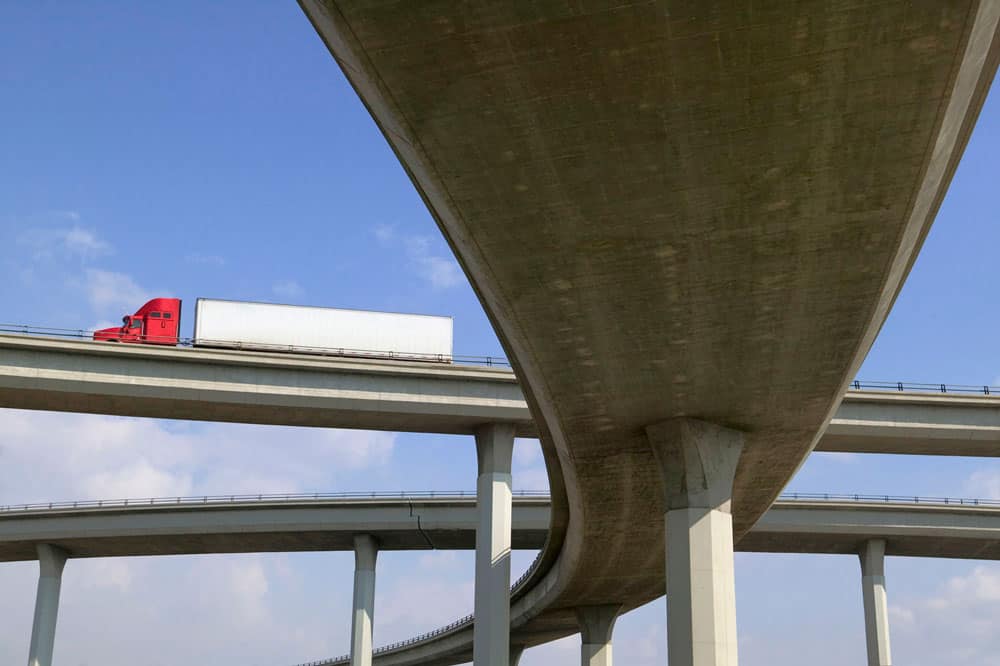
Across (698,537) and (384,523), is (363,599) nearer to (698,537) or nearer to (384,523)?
(384,523)

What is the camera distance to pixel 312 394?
139 ft

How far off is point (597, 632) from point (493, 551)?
18068mm

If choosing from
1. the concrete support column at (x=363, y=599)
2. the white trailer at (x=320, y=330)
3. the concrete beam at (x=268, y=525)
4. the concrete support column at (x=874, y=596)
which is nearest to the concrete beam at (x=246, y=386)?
the white trailer at (x=320, y=330)

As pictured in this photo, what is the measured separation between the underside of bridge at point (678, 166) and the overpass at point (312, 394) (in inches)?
694

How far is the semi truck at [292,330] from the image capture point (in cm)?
4606

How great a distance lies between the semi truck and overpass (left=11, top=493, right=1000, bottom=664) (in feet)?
38.0

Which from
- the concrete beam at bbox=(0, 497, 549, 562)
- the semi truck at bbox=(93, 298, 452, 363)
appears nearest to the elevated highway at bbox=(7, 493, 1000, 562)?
the concrete beam at bbox=(0, 497, 549, 562)

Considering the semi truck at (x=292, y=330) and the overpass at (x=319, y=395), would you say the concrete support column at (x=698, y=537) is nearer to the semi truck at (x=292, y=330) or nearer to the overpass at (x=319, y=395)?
the overpass at (x=319, y=395)

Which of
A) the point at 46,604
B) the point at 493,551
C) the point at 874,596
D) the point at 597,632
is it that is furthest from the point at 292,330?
the point at 874,596

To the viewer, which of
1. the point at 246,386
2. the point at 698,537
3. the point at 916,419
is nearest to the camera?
the point at 698,537

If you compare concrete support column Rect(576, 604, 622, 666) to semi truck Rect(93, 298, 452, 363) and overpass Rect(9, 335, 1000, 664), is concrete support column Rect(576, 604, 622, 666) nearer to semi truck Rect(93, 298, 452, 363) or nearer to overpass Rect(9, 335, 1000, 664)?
overpass Rect(9, 335, 1000, 664)

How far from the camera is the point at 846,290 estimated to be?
67.7 ft

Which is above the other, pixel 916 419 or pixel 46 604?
pixel 916 419

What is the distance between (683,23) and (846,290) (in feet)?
29.0
